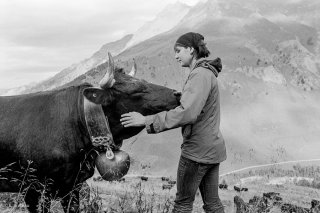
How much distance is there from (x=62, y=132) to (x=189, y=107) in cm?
157

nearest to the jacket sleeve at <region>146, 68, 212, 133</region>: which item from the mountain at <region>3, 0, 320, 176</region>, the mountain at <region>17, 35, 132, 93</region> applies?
the mountain at <region>3, 0, 320, 176</region>

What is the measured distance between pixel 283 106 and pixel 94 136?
37481 mm

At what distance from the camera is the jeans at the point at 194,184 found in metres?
4.44

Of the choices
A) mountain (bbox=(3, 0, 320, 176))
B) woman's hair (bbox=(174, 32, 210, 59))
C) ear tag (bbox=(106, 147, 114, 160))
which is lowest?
ear tag (bbox=(106, 147, 114, 160))

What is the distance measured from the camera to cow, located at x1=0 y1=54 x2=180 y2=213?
4.89 m

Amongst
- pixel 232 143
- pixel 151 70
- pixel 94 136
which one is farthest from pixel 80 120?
pixel 151 70

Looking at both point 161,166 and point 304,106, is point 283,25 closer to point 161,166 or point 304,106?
point 304,106

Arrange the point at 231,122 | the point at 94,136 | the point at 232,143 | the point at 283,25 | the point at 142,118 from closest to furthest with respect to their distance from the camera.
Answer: the point at 142,118 → the point at 94,136 → the point at 232,143 → the point at 231,122 → the point at 283,25

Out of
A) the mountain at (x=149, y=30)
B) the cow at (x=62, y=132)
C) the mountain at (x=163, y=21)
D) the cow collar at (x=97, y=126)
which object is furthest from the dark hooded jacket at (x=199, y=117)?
the mountain at (x=163, y=21)

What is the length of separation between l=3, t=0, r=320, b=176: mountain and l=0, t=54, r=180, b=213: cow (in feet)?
56.6

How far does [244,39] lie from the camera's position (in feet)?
173

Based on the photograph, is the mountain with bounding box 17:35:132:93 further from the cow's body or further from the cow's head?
the cow's head

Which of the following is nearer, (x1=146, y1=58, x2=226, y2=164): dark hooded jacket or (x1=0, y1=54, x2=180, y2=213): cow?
(x1=146, y1=58, x2=226, y2=164): dark hooded jacket

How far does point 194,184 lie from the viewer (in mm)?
4469
